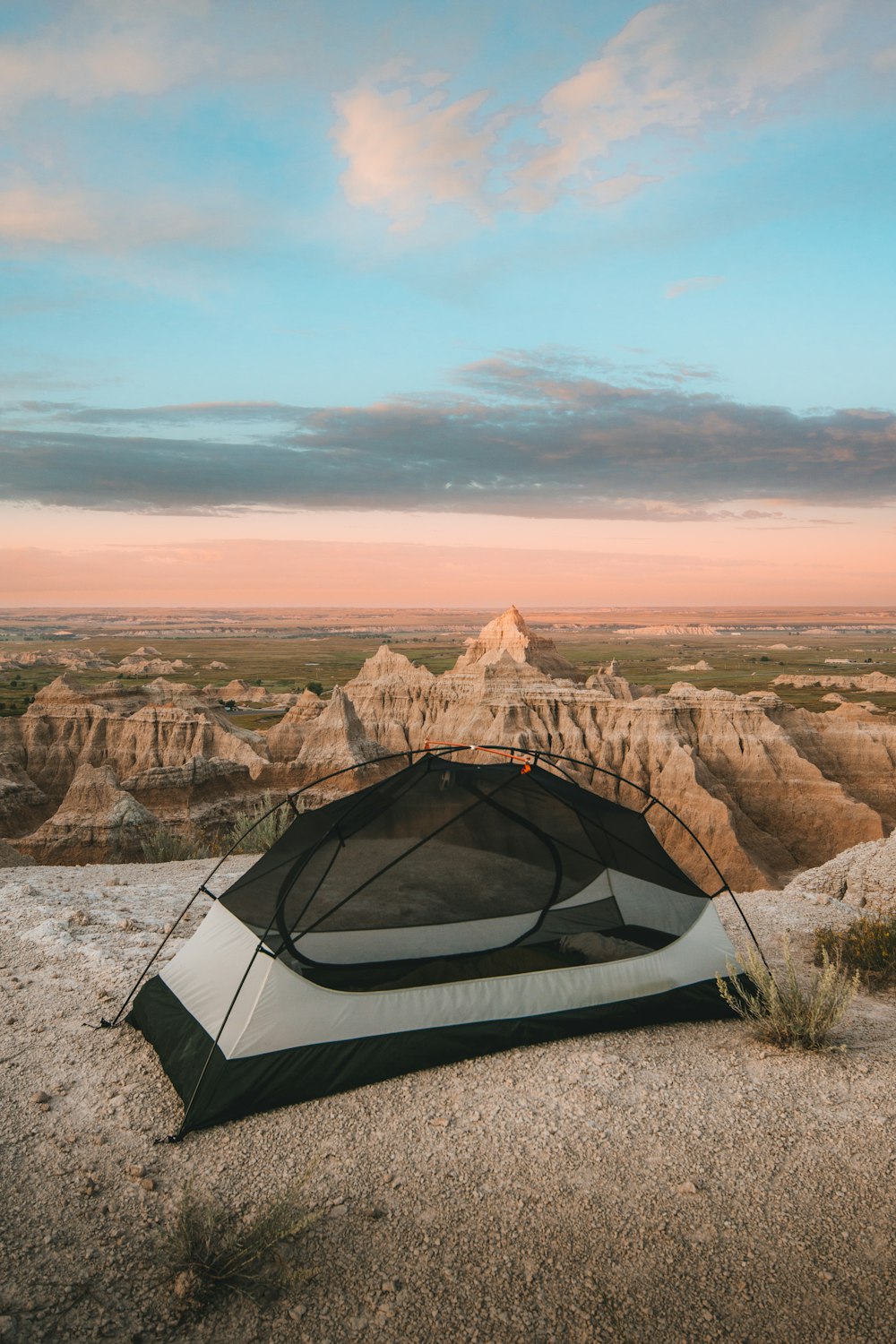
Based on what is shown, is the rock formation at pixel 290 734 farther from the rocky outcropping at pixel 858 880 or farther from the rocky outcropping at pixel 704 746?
the rocky outcropping at pixel 858 880

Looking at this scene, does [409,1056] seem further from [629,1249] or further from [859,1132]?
[859,1132]

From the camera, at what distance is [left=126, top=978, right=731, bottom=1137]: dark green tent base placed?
233 inches

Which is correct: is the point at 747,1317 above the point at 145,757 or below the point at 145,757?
above

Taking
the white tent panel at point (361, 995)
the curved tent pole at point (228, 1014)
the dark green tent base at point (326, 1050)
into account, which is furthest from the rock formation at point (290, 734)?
the curved tent pole at point (228, 1014)

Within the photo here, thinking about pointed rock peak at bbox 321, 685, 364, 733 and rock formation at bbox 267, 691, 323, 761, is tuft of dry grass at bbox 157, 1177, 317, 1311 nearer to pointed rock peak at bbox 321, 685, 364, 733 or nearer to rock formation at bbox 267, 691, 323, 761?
pointed rock peak at bbox 321, 685, 364, 733

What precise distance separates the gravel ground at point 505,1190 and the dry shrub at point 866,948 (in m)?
1.48

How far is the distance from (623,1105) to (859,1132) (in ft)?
5.44

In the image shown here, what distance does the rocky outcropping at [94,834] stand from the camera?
974 inches

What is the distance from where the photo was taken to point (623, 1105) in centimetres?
588

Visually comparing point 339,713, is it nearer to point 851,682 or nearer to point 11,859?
point 11,859

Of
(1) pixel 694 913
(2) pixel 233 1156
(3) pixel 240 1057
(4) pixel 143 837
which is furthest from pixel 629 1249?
(4) pixel 143 837

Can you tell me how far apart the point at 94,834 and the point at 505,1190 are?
77.4 feet

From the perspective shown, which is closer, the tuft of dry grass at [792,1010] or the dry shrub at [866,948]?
the tuft of dry grass at [792,1010]

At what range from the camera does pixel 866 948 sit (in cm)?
911
